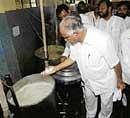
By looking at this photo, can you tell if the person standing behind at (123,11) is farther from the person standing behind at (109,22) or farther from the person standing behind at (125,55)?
the person standing behind at (125,55)

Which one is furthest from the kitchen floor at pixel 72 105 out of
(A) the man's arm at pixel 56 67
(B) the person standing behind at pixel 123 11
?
(B) the person standing behind at pixel 123 11

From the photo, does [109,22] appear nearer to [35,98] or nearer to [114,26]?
[114,26]

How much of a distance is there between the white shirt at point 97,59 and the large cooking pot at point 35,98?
1.13ft

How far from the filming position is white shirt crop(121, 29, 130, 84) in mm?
2104

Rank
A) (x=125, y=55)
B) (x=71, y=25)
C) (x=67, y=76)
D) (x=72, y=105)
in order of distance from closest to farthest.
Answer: (x=71, y=25)
(x=67, y=76)
(x=125, y=55)
(x=72, y=105)

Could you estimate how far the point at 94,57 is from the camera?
172cm

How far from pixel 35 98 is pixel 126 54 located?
112 cm

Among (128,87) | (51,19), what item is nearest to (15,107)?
(128,87)

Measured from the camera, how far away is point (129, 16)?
330 centimetres

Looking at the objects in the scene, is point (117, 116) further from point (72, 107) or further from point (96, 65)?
point (96, 65)

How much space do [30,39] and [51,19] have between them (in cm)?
72

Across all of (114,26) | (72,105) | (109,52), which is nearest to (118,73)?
(109,52)

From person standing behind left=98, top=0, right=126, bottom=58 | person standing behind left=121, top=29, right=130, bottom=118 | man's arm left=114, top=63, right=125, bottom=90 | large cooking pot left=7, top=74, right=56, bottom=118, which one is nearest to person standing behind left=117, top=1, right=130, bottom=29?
person standing behind left=98, top=0, right=126, bottom=58

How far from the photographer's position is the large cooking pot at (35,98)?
4.71ft
